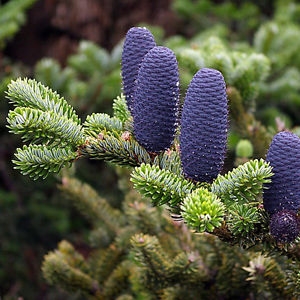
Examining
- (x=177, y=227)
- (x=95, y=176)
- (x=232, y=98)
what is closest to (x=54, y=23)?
(x=95, y=176)

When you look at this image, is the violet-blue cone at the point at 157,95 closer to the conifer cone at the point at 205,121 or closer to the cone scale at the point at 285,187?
the conifer cone at the point at 205,121

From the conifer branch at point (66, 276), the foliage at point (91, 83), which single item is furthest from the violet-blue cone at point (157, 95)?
the foliage at point (91, 83)

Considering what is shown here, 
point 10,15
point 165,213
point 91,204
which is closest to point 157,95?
point 165,213

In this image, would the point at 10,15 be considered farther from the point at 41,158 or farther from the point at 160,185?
the point at 160,185

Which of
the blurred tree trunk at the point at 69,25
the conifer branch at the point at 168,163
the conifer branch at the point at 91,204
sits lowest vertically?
the conifer branch at the point at 168,163

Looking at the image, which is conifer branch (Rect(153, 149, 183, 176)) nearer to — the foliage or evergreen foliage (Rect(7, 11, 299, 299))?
evergreen foliage (Rect(7, 11, 299, 299))

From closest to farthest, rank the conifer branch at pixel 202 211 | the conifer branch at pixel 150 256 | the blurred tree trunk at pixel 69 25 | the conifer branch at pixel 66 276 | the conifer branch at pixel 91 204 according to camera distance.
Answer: the conifer branch at pixel 202 211 < the conifer branch at pixel 150 256 < the conifer branch at pixel 66 276 < the conifer branch at pixel 91 204 < the blurred tree trunk at pixel 69 25

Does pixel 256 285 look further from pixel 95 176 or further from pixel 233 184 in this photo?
pixel 95 176
